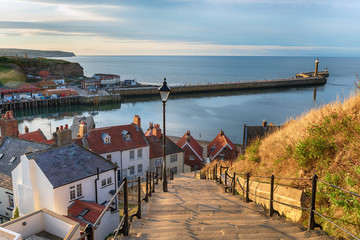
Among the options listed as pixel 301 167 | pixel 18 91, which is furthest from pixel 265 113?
pixel 18 91

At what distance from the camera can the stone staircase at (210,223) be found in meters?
5.71

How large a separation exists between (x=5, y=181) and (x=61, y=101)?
240ft

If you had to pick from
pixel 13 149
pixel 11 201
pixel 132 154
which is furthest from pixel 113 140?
pixel 11 201

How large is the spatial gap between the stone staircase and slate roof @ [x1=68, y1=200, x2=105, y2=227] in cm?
950

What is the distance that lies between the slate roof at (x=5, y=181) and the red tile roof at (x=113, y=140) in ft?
24.3

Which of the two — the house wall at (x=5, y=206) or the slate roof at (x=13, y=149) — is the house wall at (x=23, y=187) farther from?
the slate roof at (x=13, y=149)

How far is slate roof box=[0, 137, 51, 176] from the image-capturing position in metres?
21.8

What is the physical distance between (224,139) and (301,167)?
29.3 meters

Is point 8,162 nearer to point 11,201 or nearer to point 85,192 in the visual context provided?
point 11,201

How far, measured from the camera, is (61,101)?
89.4 meters

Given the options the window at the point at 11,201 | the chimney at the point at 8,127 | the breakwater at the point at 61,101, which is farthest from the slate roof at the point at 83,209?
the breakwater at the point at 61,101

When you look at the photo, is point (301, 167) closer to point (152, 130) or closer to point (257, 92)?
point (152, 130)

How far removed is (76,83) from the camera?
126 m

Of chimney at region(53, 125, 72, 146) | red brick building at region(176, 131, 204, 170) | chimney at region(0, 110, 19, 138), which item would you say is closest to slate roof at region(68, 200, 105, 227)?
chimney at region(53, 125, 72, 146)
